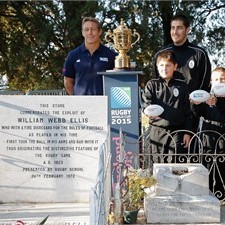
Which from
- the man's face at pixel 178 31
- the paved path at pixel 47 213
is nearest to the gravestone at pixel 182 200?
the paved path at pixel 47 213

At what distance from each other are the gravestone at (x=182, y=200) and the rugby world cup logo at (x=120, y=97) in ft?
3.29

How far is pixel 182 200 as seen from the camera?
12.7ft

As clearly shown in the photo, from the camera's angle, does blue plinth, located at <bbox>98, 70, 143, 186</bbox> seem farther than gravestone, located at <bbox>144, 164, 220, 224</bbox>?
Yes

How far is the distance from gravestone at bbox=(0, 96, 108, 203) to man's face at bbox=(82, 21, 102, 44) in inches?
31.8

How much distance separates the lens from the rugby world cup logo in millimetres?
4777

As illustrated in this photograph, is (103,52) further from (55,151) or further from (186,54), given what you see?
(55,151)


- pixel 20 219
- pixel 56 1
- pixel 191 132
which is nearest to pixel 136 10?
pixel 56 1

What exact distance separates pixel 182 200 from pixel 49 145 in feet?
5.12

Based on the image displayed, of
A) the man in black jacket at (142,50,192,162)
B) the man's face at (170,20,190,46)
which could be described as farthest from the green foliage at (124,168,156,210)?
the man's face at (170,20,190,46)

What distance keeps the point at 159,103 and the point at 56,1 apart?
9289mm

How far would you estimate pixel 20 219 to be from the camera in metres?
4.00

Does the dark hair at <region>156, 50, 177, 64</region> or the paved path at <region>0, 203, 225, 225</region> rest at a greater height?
the dark hair at <region>156, 50, 177, 64</region>

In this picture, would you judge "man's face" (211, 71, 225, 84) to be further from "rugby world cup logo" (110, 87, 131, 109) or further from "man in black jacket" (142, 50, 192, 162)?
"rugby world cup logo" (110, 87, 131, 109)

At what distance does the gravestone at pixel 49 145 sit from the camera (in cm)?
473
